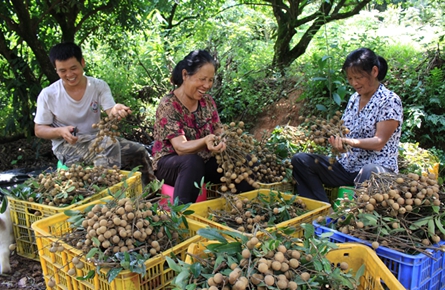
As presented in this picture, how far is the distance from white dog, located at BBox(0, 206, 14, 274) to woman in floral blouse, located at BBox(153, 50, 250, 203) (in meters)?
0.98

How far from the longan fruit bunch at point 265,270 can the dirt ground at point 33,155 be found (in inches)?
55.5

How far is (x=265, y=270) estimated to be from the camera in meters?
1.12

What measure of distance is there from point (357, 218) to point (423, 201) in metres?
0.29

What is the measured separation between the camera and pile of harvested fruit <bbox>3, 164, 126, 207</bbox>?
7.00 ft

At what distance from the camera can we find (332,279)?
1.16m

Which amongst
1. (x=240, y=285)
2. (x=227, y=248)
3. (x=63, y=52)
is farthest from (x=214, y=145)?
(x=63, y=52)

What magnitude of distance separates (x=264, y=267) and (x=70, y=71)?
7.46 feet

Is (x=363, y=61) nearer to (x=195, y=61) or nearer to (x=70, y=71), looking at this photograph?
(x=195, y=61)

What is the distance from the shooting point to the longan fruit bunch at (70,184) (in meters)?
2.13

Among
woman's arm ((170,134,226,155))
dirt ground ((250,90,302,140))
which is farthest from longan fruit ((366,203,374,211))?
dirt ground ((250,90,302,140))

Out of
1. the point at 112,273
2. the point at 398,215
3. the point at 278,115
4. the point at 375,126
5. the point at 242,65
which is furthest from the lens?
the point at 242,65

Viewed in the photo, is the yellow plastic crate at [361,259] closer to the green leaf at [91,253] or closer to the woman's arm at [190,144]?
the green leaf at [91,253]

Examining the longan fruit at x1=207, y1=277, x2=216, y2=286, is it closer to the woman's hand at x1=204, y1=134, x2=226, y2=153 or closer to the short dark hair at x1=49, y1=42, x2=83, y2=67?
the woman's hand at x1=204, y1=134, x2=226, y2=153

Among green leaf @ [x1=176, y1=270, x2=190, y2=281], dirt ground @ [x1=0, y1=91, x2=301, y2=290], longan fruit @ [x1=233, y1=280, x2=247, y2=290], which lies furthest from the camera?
dirt ground @ [x1=0, y1=91, x2=301, y2=290]
